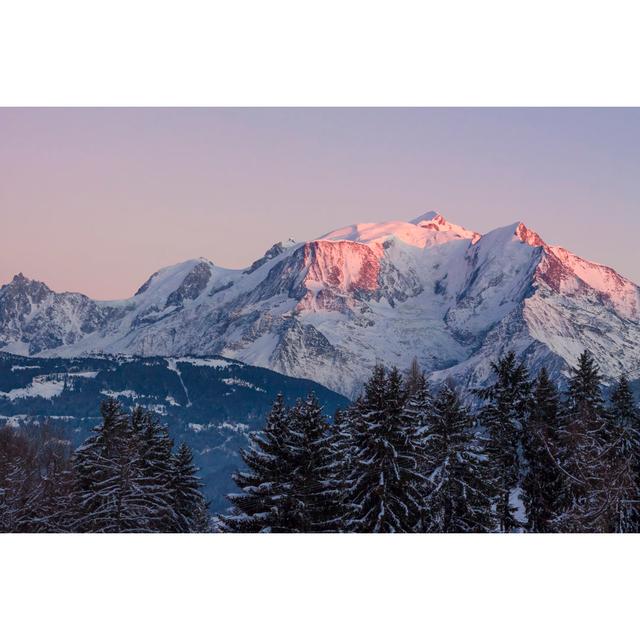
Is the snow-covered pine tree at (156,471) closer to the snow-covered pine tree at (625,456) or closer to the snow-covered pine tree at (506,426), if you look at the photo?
the snow-covered pine tree at (506,426)

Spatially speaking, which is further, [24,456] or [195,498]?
[24,456]

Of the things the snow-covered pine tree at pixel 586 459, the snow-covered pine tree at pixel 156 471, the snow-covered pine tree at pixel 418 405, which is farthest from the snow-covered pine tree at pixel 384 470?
the snow-covered pine tree at pixel 156 471

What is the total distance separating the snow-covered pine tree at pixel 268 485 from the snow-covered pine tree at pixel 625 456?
15954 mm

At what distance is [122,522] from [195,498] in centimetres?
1206

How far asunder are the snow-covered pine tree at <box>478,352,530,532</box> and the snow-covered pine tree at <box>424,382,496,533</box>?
6556mm

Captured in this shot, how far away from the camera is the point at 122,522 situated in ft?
210

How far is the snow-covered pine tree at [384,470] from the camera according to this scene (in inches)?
2174

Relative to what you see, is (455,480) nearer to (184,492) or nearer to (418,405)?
(418,405)

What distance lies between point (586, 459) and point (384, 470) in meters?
14.9

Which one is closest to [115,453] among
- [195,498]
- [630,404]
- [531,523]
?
[195,498]

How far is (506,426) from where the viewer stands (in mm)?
69375

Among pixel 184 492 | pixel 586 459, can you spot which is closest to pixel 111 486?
pixel 184 492

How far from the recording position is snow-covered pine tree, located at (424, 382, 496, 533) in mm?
58188

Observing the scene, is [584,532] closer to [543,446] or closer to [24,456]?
[543,446]
